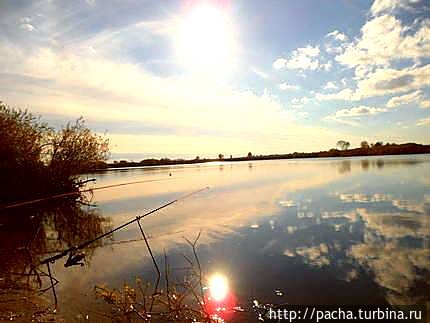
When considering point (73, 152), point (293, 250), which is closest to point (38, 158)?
point (73, 152)

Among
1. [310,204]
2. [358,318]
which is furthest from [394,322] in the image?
[310,204]

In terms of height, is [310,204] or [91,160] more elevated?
[91,160]

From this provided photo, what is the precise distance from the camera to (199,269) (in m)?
6.70

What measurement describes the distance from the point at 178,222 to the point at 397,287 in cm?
768

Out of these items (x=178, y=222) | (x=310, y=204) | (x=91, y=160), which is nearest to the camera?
(x=178, y=222)

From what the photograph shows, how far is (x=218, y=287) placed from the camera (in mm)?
5785

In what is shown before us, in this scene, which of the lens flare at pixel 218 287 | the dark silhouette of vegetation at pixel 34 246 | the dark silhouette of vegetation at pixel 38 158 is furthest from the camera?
the dark silhouette of vegetation at pixel 38 158

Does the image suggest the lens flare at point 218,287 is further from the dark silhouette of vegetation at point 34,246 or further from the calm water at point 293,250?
the dark silhouette of vegetation at point 34,246

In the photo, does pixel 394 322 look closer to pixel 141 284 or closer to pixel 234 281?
pixel 234 281

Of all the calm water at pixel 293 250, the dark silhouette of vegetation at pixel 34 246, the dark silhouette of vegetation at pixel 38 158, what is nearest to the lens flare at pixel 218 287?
the calm water at pixel 293 250

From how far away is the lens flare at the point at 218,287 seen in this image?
5391 mm

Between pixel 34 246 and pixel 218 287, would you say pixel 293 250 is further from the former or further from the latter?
pixel 34 246

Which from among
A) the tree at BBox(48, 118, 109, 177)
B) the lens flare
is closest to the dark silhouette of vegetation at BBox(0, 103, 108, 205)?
the tree at BBox(48, 118, 109, 177)

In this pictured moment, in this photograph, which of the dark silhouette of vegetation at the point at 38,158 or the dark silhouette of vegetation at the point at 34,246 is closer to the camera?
the dark silhouette of vegetation at the point at 34,246
